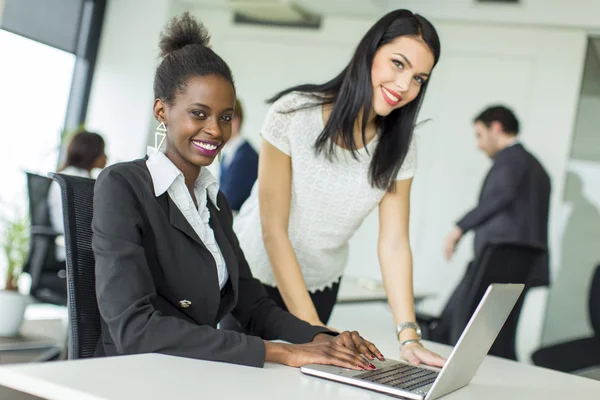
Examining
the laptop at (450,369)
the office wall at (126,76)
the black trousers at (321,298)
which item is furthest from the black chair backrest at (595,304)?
the office wall at (126,76)

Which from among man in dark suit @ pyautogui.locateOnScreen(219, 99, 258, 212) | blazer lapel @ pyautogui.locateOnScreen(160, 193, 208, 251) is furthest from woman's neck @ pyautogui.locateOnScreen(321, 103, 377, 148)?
man in dark suit @ pyautogui.locateOnScreen(219, 99, 258, 212)

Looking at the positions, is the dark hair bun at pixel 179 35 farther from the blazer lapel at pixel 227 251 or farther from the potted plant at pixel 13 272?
the potted plant at pixel 13 272

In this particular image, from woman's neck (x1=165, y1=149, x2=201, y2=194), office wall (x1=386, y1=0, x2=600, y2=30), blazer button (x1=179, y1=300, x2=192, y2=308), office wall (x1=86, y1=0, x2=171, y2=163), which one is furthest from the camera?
office wall (x1=86, y1=0, x2=171, y2=163)

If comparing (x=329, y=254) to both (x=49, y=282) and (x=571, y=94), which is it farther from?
(x=571, y=94)

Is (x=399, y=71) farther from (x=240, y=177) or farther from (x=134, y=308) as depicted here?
(x=240, y=177)

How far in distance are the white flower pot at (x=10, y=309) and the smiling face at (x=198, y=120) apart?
2.83 m

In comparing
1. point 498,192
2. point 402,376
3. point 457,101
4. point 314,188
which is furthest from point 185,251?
point 457,101

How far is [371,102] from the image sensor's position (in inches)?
74.9

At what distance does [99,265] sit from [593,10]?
511 centimetres

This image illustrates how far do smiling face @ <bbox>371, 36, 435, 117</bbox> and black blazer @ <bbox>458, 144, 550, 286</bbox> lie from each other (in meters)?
2.95

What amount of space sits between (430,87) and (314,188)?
4.26 m

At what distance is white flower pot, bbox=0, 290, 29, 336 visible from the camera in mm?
4020

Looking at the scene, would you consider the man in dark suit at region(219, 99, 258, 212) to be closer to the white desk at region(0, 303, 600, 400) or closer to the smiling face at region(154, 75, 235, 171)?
the smiling face at region(154, 75, 235, 171)

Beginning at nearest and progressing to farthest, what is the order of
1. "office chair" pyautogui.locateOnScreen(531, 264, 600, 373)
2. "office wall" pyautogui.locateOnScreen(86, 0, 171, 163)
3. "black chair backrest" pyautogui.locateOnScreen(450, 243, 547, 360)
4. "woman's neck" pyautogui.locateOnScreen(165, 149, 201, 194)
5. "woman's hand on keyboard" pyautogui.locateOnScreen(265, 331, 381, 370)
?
"woman's hand on keyboard" pyautogui.locateOnScreen(265, 331, 381, 370) < "woman's neck" pyautogui.locateOnScreen(165, 149, 201, 194) < "black chair backrest" pyautogui.locateOnScreen(450, 243, 547, 360) < "office chair" pyautogui.locateOnScreen(531, 264, 600, 373) < "office wall" pyautogui.locateOnScreen(86, 0, 171, 163)
